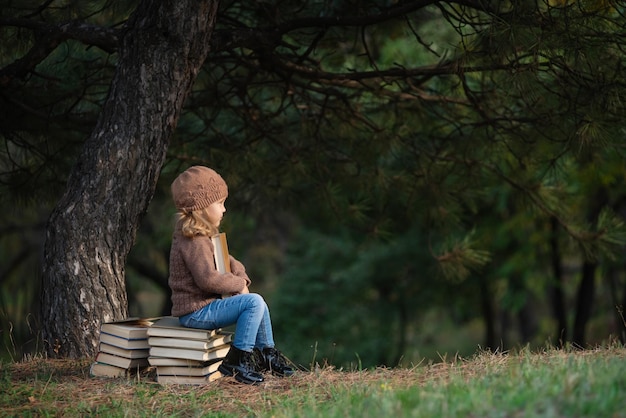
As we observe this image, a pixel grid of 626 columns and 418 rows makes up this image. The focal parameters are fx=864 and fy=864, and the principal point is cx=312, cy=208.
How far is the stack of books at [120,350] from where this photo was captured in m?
5.19

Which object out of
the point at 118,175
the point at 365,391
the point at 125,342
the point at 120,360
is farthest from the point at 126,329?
the point at 365,391

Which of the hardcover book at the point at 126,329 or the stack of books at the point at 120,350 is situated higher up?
the hardcover book at the point at 126,329

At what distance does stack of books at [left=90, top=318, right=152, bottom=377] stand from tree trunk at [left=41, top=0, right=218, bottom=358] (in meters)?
0.52

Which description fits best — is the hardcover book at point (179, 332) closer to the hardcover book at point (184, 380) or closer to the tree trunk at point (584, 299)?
the hardcover book at point (184, 380)

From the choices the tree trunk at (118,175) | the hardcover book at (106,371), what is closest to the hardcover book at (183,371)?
the hardcover book at (106,371)

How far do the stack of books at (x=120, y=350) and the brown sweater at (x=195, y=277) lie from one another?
28 centimetres

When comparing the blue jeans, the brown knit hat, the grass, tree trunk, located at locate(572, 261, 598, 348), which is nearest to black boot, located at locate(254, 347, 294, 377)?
the grass

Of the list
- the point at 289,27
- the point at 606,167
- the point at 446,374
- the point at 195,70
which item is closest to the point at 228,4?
the point at 289,27

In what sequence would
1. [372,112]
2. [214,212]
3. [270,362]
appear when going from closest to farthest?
[214,212] < [270,362] < [372,112]

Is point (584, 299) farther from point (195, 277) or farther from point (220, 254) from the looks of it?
point (195, 277)

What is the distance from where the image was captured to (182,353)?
16.4 feet

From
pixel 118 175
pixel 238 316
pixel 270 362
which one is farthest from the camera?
pixel 118 175

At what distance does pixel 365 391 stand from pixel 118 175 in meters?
2.39

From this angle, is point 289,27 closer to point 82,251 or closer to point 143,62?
point 143,62
